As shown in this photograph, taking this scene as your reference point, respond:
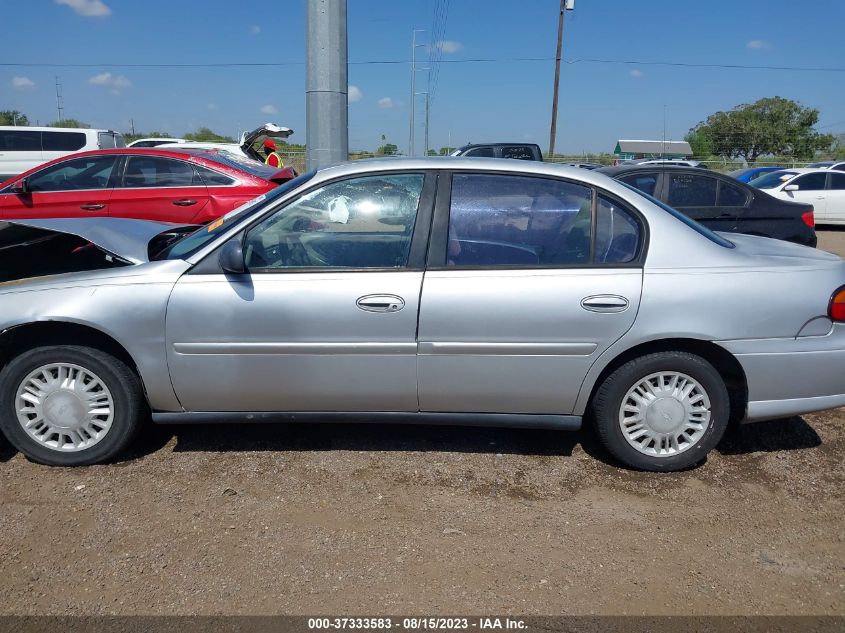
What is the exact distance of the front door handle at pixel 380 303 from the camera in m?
3.45

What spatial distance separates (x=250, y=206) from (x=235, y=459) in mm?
1350

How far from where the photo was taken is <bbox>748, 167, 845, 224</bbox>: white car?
15.5 meters

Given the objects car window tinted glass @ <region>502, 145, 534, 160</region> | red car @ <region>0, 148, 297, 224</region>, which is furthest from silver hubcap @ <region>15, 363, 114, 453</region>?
car window tinted glass @ <region>502, 145, 534, 160</region>

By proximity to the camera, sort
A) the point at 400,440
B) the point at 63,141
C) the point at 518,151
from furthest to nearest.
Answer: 1. the point at 63,141
2. the point at 518,151
3. the point at 400,440

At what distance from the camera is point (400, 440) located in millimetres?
4121

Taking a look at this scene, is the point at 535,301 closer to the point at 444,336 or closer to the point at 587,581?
the point at 444,336

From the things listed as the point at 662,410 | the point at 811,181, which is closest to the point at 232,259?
the point at 662,410

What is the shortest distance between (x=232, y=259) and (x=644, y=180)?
6.16m

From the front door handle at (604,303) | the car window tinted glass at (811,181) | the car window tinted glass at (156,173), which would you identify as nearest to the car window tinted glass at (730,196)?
the front door handle at (604,303)

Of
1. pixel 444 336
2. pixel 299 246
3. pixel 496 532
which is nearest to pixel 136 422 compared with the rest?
pixel 299 246

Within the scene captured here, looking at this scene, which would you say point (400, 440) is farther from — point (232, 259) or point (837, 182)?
point (837, 182)

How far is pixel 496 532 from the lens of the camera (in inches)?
125

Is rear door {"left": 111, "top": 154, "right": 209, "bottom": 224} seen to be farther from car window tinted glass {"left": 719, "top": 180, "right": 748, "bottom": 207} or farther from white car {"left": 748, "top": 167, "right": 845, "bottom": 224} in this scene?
white car {"left": 748, "top": 167, "right": 845, "bottom": 224}

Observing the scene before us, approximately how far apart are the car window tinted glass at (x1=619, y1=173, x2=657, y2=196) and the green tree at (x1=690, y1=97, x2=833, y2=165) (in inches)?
1814
